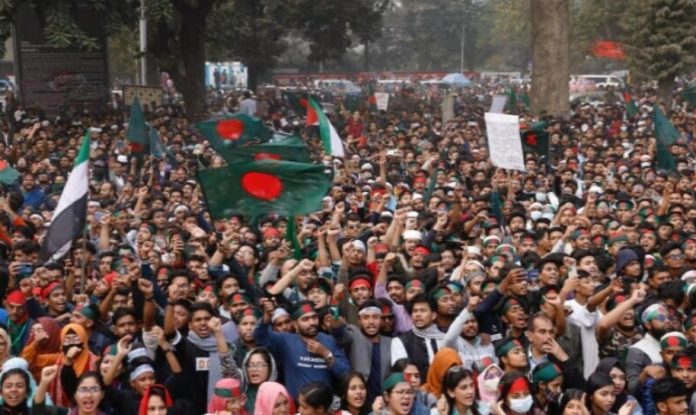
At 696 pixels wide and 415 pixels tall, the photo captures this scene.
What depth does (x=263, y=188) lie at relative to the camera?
867 cm

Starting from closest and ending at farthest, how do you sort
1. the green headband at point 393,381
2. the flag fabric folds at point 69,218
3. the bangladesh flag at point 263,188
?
the green headband at point 393,381 → the flag fabric folds at point 69,218 → the bangladesh flag at point 263,188

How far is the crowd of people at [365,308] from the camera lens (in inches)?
227

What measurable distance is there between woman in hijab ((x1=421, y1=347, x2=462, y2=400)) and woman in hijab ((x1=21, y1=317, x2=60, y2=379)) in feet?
6.90

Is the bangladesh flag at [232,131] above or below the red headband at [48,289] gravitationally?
above

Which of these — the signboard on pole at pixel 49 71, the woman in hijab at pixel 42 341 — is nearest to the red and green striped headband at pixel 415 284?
the woman in hijab at pixel 42 341

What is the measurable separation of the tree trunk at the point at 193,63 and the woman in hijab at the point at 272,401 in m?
20.3

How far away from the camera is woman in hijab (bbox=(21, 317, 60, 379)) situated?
646cm

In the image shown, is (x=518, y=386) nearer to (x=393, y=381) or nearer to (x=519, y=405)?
(x=519, y=405)

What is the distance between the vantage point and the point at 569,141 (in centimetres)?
1850

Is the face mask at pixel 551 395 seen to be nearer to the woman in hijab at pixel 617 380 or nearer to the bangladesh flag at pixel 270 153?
the woman in hijab at pixel 617 380

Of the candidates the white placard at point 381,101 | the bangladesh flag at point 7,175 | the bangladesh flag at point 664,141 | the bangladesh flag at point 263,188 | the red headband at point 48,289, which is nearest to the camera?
the red headband at point 48,289

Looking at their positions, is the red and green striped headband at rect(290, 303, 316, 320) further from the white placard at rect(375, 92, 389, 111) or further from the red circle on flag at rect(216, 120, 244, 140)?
the white placard at rect(375, 92, 389, 111)

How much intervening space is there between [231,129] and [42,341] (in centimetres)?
755

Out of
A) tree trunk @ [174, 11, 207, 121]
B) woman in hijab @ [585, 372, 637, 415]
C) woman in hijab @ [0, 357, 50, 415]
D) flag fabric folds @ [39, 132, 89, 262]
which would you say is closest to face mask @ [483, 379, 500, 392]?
woman in hijab @ [585, 372, 637, 415]
